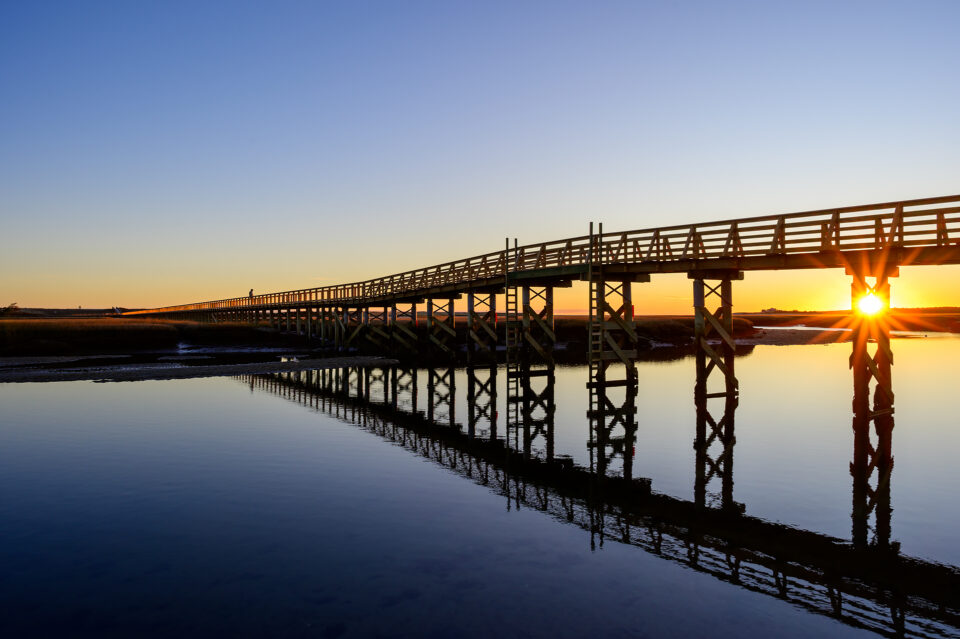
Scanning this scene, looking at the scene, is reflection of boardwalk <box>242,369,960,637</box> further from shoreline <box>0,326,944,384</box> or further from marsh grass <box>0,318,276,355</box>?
marsh grass <box>0,318,276,355</box>

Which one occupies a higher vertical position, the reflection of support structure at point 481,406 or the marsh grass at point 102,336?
the marsh grass at point 102,336

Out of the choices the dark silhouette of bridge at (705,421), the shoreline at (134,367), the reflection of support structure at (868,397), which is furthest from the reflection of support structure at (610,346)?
the shoreline at (134,367)

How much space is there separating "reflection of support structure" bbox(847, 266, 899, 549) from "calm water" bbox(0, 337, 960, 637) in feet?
1.41

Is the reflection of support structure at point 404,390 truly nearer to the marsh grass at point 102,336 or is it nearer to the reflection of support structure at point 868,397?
the reflection of support structure at point 868,397

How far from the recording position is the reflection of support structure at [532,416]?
19.1 m

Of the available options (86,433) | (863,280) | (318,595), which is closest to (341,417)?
(86,433)

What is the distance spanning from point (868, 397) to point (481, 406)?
14.5m

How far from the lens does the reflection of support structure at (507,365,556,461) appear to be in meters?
19.1

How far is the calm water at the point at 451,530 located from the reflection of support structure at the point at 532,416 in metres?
0.33

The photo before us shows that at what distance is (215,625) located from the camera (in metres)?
7.59

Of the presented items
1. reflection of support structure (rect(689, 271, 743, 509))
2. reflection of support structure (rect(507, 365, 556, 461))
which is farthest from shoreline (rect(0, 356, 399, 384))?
reflection of support structure (rect(689, 271, 743, 509))

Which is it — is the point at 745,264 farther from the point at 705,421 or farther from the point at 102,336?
the point at 102,336

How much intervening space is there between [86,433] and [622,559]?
17655 mm

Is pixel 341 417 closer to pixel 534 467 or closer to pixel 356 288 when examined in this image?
pixel 534 467
